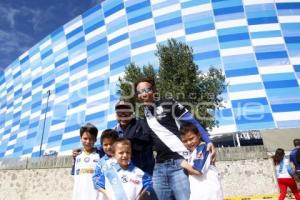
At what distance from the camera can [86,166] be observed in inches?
177

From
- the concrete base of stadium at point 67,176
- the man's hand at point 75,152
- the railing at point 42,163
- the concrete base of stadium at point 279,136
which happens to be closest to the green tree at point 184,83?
the concrete base of stadium at point 279,136

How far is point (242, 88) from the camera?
97.5 feet

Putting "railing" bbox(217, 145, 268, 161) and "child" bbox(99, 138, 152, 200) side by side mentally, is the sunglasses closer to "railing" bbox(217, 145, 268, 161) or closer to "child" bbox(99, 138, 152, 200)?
"child" bbox(99, 138, 152, 200)

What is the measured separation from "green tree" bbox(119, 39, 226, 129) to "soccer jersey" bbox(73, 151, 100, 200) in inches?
525

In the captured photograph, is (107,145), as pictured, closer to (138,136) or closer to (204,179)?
(138,136)

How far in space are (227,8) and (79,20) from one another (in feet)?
65.7

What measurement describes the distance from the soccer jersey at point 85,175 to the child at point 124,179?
2.96ft

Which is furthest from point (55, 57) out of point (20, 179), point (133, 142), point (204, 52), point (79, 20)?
point (133, 142)

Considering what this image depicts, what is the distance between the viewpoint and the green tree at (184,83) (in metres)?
18.3

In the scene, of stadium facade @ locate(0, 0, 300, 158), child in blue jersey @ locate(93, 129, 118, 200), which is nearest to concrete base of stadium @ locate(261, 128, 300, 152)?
stadium facade @ locate(0, 0, 300, 158)

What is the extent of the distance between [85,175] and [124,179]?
1.23 metres

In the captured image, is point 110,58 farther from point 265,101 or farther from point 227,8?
point 265,101

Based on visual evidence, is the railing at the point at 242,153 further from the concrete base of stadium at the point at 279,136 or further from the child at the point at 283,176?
the concrete base of stadium at the point at 279,136

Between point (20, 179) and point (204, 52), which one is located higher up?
point (204, 52)
